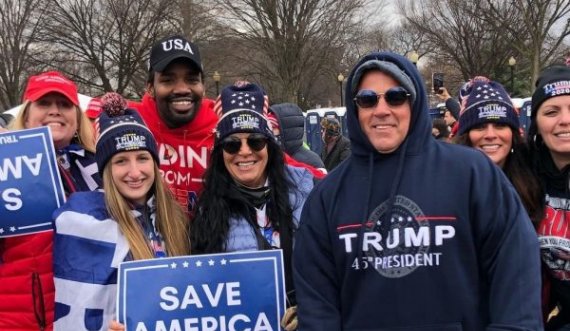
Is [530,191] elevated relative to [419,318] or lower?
elevated

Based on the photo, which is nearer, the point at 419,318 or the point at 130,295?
the point at 419,318

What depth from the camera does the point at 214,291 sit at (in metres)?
3.03

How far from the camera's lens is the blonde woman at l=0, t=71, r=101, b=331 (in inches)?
122

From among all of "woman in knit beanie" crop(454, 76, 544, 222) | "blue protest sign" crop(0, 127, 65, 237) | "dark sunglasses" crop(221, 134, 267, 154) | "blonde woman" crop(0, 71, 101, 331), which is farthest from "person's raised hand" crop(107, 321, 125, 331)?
"woman in knit beanie" crop(454, 76, 544, 222)

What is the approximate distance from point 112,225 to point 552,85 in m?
2.47

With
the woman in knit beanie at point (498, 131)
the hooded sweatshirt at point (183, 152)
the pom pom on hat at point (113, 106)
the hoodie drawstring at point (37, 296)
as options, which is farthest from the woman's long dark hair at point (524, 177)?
the hoodie drawstring at point (37, 296)

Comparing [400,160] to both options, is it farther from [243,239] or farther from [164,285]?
[164,285]

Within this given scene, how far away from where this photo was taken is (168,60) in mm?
4020

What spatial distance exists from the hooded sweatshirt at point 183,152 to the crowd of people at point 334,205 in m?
0.01

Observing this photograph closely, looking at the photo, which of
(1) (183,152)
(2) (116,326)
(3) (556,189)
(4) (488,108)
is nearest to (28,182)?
(2) (116,326)

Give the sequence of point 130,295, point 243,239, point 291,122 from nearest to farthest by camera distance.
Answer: point 130,295
point 243,239
point 291,122

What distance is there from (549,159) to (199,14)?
30.7m

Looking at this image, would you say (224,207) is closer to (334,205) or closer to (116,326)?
(116,326)

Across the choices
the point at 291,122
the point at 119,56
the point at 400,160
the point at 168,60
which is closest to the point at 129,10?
the point at 119,56
